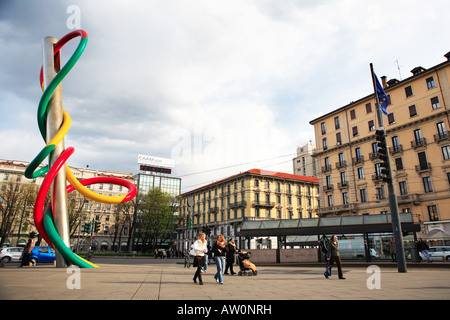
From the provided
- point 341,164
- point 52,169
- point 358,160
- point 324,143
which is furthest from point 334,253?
point 324,143

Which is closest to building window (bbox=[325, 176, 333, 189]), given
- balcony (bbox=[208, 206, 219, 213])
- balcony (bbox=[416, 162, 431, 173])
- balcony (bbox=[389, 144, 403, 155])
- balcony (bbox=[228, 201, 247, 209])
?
balcony (bbox=[389, 144, 403, 155])

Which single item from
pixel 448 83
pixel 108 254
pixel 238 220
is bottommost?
pixel 108 254

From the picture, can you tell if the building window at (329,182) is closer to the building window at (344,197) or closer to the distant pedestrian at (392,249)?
the building window at (344,197)

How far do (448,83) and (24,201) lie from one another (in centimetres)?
5410

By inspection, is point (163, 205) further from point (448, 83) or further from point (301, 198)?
point (448, 83)

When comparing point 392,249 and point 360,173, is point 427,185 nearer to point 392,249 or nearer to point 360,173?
point 360,173

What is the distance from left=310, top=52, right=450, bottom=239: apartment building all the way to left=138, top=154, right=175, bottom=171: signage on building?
151 ft

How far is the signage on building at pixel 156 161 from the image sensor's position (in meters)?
80.1

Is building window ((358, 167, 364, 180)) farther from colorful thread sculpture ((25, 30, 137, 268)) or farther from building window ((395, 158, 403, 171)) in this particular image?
colorful thread sculpture ((25, 30, 137, 268))

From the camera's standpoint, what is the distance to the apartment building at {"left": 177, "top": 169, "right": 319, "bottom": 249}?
195 ft

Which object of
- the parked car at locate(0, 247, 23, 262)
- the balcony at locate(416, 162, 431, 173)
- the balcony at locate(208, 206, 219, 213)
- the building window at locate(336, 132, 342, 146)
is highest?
the building window at locate(336, 132, 342, 146)

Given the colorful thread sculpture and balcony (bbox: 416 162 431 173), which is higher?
balcony (bbox: 416 162 431 173)

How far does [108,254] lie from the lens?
163ft
